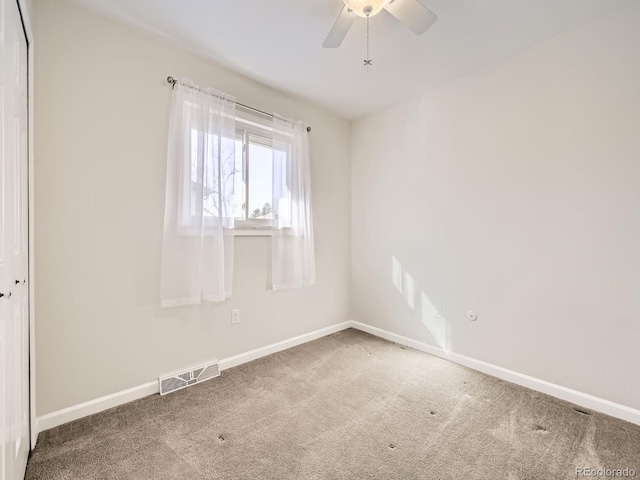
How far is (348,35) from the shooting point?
1992mm

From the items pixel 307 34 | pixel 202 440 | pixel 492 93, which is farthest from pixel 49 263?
pixel 492 93

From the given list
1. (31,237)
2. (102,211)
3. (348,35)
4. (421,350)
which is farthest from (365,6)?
(421,350)

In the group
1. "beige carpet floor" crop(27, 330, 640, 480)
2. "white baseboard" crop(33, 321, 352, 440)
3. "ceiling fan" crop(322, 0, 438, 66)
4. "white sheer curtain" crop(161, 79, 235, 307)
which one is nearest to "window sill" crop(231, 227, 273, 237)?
"white sheer curtain" crop(161, 79, 235, 307)

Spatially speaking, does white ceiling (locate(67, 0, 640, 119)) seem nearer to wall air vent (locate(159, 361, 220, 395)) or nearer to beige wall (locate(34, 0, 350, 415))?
beige wall (locate(34, 0, 350, 415))

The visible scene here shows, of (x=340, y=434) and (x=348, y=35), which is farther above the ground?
(x=348, y=35)

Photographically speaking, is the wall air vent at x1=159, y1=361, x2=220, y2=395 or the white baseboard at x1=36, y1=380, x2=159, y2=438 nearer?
the white baseboard at x1=36, y1=380, x2=159, y2=438

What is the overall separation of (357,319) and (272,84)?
264 cm

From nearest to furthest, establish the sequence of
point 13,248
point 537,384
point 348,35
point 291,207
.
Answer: point 13,248 → point 348,35 → point 537,384 → point 291,207

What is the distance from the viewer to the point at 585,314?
6.38 ft

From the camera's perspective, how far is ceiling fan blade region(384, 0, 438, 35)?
4.90ft

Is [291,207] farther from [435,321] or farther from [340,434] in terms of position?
[340,434]

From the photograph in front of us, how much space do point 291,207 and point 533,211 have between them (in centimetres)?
196

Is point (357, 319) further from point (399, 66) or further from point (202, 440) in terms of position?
point (399, 66)

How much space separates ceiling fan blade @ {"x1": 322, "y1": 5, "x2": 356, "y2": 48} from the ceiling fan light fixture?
0.11 feet
